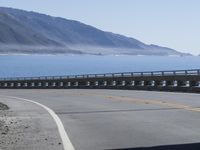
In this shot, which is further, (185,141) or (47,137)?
(47,137)

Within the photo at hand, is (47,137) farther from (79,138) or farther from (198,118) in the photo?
(198,118)

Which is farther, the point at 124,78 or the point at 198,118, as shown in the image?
the point at 124,78

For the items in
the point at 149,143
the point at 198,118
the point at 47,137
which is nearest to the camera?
the point at 149,143

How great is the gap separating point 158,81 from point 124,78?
7609 mm

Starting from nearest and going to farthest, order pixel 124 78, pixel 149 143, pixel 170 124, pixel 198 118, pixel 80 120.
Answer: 1. pixel 149 143
2. pixel 170 124
3. pixel 198 118
4. pixel 80 120
5. pixel 124 78

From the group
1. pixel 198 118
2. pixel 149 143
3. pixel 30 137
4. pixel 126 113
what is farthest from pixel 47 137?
pixel 126 113

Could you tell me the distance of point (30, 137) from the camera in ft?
47.2

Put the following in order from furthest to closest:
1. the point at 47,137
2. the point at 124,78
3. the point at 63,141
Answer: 1. the point at 124,78
2. the point at 47,137
3. the point at 63,141

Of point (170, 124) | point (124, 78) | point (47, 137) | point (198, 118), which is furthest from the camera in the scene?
point (124, 78)

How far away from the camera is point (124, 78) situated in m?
52.0

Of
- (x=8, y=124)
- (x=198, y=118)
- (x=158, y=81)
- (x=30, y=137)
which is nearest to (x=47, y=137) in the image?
(x=30, y=137)

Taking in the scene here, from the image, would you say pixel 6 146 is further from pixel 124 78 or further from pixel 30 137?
pixel 124 78

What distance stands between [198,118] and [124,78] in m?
34.4

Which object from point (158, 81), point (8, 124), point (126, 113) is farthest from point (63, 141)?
point (158, 81)
